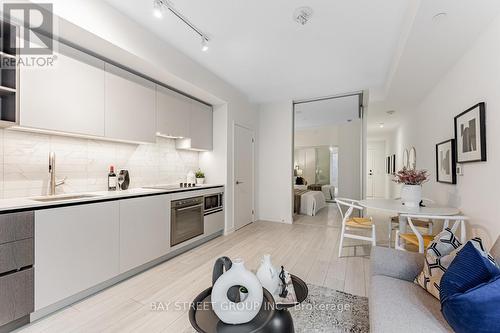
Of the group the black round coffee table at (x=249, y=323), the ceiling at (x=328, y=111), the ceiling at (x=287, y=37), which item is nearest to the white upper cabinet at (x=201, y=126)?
the ceiling at (x=287, y=37)

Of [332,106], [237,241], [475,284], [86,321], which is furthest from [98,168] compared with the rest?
[332,106]

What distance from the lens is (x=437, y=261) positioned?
1.38m

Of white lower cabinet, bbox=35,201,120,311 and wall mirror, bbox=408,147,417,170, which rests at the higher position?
wall mirror, bbox=408,147,417,170

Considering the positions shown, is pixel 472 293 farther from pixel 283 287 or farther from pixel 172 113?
pixel 172 113

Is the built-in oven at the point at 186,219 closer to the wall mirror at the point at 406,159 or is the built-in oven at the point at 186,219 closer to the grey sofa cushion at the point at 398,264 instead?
the grey sofa cushion at the point at 398,264

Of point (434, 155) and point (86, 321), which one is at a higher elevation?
point (434, 155)

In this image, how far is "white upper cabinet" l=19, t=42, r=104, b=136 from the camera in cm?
185

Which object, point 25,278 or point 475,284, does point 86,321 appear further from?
point 475,284

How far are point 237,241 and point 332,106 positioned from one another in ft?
12.5

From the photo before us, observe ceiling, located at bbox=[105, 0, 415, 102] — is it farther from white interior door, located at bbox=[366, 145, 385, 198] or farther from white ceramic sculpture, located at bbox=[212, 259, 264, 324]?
white interior door, located at bbox=[366, 145, 385, 198]

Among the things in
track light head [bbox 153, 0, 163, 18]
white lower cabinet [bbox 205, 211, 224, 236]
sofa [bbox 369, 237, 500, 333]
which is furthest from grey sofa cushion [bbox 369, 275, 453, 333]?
track light head [bbox 153, 0, 163, 18]

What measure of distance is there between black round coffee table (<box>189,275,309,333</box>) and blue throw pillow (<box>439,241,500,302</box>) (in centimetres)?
81

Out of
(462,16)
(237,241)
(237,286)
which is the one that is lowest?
(237,241)

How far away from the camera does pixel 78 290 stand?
1.94 m
